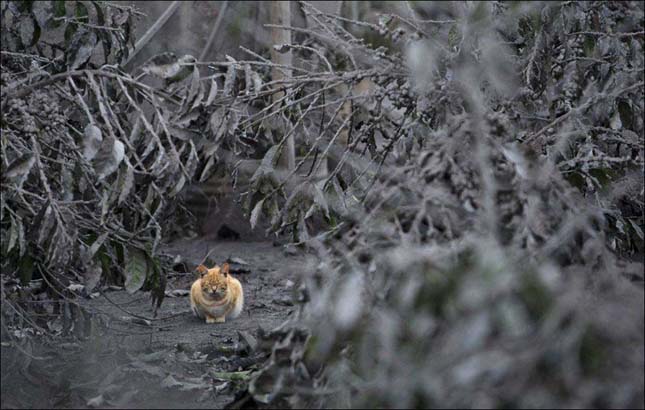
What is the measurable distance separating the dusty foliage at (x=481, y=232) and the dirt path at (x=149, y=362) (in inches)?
13.1

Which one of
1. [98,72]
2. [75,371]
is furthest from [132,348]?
[98,72]

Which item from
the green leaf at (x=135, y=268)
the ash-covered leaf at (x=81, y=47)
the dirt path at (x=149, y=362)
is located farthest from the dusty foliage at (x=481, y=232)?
the ash-covered leaf at (x=81, y=47)

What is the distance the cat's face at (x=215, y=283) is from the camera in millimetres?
5320

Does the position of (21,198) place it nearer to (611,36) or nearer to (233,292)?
(233,292)

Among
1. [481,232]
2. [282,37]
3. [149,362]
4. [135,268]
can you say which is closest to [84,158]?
[135,268]

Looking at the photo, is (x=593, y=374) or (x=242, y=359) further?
(x=242, y=359)

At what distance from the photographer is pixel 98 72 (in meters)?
3.45

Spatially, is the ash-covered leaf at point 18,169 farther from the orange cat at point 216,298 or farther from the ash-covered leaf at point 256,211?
the orange cat at point 216,298

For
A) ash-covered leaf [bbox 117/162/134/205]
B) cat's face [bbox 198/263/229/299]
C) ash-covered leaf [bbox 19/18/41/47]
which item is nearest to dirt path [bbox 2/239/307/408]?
cat's face [bbox 198/263/229/299]

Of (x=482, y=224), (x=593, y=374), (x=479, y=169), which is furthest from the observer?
(x=479, y=169)

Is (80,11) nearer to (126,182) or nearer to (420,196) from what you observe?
(126,182)

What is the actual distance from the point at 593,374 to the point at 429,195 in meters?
0.77

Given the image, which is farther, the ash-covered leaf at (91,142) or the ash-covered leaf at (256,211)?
the ash-covered leaf at (256,211)

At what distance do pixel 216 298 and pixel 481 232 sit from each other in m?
2.99
